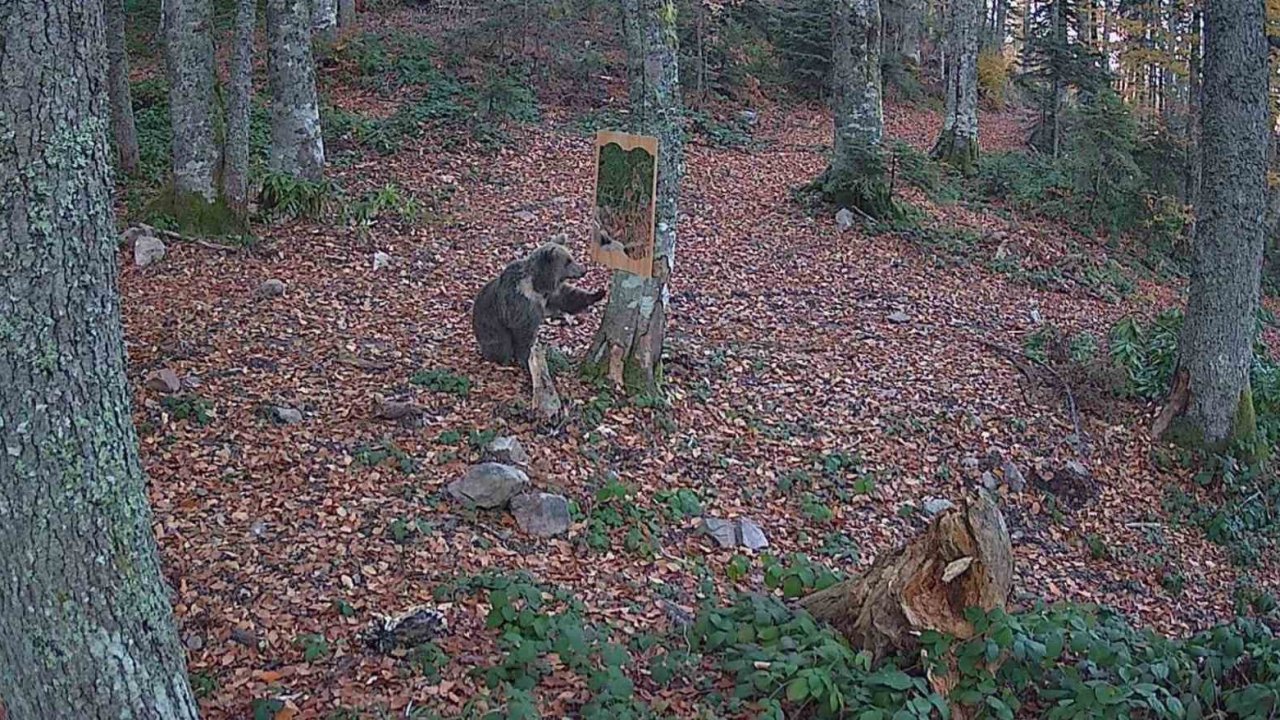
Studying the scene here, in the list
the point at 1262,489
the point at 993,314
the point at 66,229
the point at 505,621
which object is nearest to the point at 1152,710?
the point at 505,621

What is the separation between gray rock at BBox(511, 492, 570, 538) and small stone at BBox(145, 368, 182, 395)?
2524 millimetres

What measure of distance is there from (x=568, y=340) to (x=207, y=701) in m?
4.70

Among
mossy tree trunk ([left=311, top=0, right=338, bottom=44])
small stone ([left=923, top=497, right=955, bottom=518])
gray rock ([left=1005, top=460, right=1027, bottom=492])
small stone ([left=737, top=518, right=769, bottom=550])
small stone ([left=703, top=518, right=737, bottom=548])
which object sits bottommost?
gray rock ([left=1005, top=460, right=1027, bottom=492])

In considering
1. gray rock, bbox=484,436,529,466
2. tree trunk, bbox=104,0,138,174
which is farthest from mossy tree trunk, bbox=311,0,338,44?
gray rock, bbox=484,436,529,466

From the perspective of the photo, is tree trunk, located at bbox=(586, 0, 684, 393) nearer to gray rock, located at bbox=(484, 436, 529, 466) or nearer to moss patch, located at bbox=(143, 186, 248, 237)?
gray rock, located at bbox=(484, 436, 529, 466)

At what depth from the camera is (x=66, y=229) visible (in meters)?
2.57

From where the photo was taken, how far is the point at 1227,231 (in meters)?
7.93

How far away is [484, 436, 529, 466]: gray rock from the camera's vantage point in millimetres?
5895

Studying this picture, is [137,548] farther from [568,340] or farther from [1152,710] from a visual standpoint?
[568,340]

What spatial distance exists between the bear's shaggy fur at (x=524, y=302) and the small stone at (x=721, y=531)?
6.19 feet

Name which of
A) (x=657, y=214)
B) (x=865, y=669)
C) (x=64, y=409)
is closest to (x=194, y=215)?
(x=657, y=214)

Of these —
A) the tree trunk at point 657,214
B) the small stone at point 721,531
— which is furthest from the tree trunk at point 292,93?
the small stone at point 721,531

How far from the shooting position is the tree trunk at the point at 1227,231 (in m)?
7.68

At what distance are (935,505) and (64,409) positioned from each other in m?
5.52
